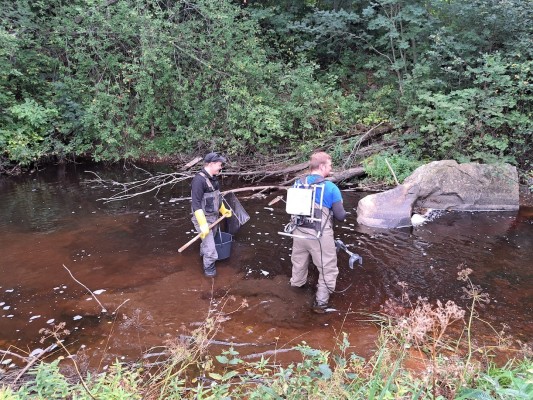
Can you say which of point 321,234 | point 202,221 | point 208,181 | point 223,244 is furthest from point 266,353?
point 208,181

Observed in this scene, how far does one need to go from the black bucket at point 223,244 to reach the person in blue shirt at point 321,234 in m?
1.38

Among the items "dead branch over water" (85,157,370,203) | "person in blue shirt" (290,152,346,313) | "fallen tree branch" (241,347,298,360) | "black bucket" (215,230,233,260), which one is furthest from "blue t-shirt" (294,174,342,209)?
"dead branch over water" (85,157,370,203)

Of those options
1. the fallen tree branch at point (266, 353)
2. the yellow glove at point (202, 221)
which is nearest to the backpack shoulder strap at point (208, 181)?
the yellow glove at point (202, 221)

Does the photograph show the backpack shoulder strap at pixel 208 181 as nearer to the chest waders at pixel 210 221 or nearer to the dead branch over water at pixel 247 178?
the chest waders at pixel 210 221

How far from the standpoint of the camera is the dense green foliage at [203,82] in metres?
10.4

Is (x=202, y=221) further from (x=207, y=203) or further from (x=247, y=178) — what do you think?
(x=247, y=178)

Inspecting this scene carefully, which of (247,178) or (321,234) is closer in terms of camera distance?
(321,234)

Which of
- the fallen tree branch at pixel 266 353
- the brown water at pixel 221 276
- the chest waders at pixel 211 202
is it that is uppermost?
the chest waders at pixel 211 202

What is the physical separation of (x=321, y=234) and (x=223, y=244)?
191cm

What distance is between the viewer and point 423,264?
6391 mm

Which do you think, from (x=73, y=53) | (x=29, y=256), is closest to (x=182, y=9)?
(x=73, y=53)

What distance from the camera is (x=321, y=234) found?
16.3ft

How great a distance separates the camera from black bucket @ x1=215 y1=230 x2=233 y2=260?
630 centimetres

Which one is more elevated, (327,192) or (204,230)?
(327,192)
